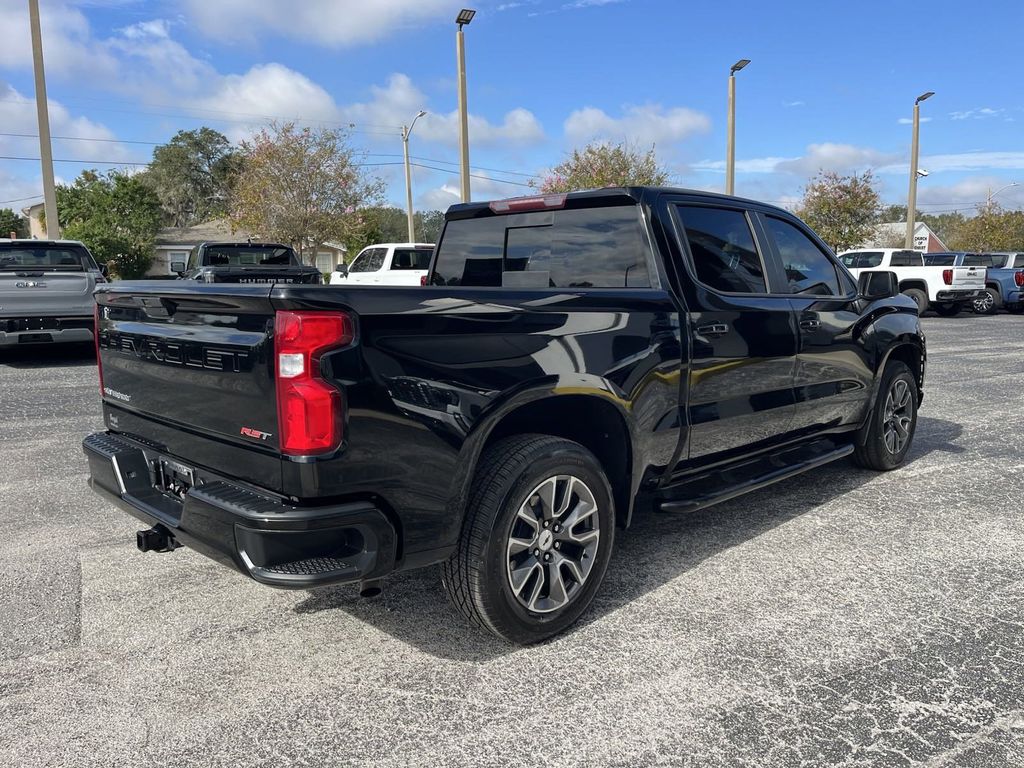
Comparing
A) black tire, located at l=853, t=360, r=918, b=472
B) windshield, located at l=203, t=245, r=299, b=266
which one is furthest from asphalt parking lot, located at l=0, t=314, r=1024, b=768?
windshield, located at l=203, t=245, r=299, b=266

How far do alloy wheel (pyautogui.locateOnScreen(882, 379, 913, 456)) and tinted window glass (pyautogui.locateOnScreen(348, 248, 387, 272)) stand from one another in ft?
49.8

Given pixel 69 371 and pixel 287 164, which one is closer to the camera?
pixel 69 371

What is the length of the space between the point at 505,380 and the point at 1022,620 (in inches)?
96.5

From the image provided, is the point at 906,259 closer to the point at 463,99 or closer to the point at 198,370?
the point at 463,99

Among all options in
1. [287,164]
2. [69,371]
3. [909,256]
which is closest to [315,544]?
[69,371]

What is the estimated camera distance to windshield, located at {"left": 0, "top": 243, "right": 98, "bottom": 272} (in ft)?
35.8

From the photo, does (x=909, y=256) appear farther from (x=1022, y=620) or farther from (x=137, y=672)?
(x=137, y=672)

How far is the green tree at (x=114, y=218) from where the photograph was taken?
43500 millimetres

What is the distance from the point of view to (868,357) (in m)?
5.27

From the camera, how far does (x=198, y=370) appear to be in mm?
2924

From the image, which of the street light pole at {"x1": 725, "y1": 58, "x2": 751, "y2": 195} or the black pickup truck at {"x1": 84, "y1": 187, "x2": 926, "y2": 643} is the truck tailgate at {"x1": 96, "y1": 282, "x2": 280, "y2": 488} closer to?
the black pickup truck at {"x1": 84, "y1": 187, "x2": 926, "y2": 643}

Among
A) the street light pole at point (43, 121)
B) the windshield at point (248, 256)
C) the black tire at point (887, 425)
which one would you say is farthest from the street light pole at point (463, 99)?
the black tire at point (887, 425)

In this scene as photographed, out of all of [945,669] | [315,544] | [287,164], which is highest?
[287,164]

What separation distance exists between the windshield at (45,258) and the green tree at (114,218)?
1352 inches
